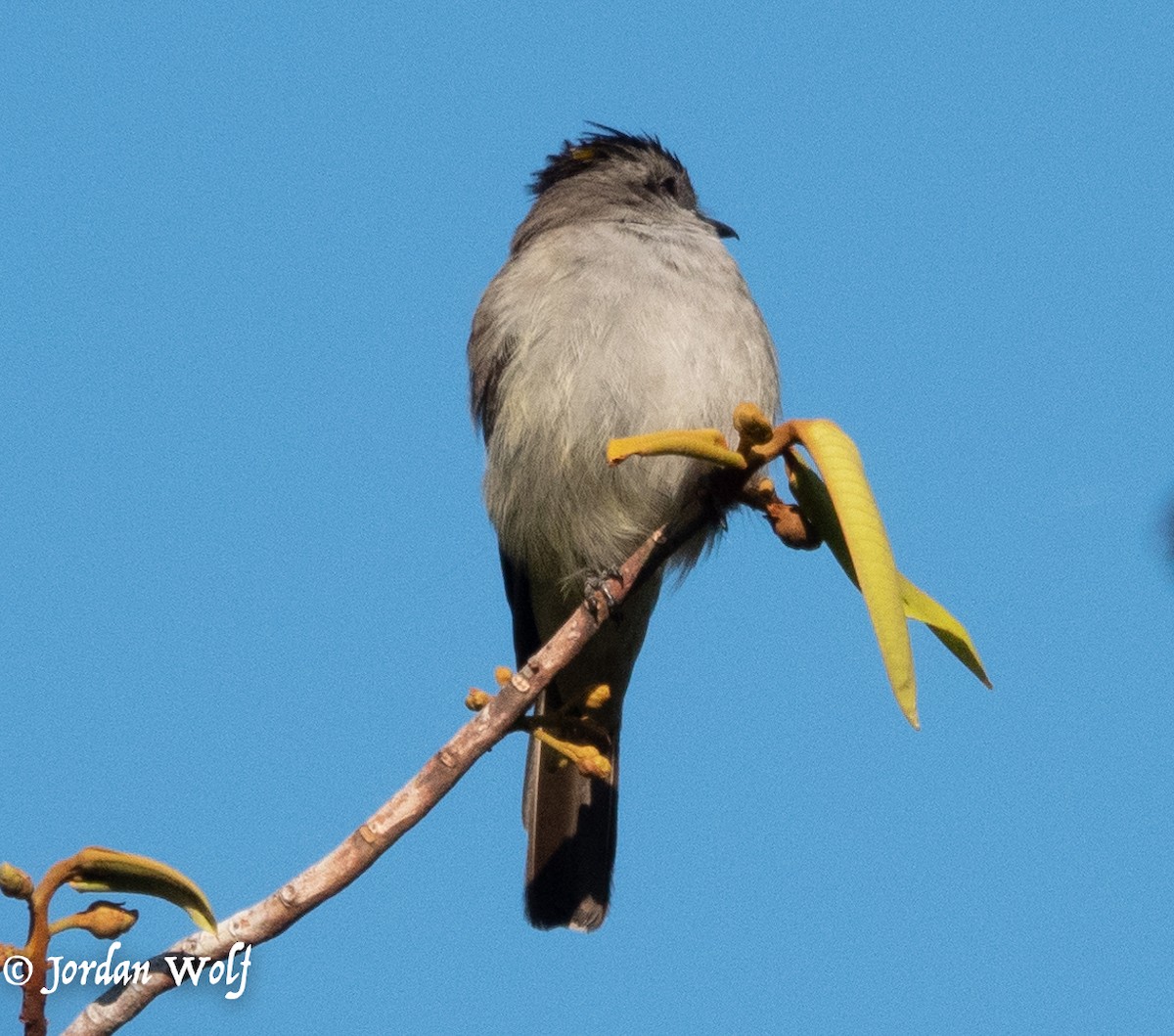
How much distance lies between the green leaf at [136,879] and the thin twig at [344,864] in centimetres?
7

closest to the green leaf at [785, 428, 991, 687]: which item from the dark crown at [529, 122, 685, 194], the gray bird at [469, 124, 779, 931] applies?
the gray bird at [469, 124, 779, 931]

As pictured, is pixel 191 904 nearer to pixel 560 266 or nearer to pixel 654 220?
pixel 560 266

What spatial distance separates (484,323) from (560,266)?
15.7 inches

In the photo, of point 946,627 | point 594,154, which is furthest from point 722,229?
point 946,627

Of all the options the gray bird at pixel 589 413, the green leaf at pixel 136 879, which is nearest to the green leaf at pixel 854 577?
the green leaf at pixel 136 879

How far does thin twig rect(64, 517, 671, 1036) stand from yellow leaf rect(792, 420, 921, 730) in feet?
2.34

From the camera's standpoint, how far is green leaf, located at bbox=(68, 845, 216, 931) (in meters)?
2.34

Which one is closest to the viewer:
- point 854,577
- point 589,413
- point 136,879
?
point 136,879

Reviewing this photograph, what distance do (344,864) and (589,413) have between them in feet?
8.96

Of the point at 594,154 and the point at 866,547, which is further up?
the point at 594,154

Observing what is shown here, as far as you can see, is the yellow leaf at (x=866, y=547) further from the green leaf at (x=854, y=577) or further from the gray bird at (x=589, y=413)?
the gray bird at (x=589, y=413)

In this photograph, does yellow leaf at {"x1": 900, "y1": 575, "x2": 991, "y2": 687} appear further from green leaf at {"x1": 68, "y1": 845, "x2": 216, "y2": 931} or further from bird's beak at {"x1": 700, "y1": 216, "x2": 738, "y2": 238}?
bird's beak at {"x1": 700, "y1": 216, "x2": 738, "y2": 238}

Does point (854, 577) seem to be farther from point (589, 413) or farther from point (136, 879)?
point (589, 413)

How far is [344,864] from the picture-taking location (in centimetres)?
259
